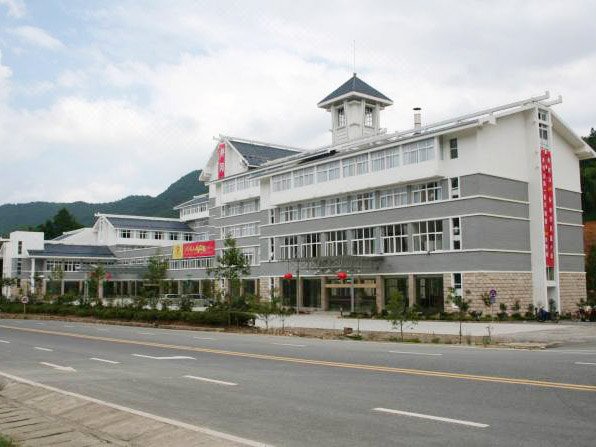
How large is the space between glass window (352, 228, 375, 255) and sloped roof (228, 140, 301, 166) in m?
22.8

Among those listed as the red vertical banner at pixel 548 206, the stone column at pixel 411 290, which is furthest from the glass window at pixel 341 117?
the stone column at pixel 411 290

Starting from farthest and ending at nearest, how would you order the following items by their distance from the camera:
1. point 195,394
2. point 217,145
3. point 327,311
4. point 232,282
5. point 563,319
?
1. point 217,145
2. point 327,311
3. point 563,319
4. point 232,282
5. point 195,394

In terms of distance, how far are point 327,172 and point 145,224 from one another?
5151cm

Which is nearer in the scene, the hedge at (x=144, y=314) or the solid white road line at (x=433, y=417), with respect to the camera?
the solid white road line at (x=433, y=417)

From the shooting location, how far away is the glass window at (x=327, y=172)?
166ft

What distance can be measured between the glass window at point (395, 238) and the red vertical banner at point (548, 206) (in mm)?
9572

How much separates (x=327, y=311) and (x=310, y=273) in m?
3.60

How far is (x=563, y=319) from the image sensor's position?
40.8 metres

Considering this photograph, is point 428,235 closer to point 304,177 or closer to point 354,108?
point 304,177

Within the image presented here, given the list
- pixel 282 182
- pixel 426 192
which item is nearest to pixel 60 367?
pixel 426 192

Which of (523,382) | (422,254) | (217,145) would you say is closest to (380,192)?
(422,254)

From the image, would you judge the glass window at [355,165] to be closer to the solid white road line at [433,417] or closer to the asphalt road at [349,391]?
the asphalt road at [349,391]

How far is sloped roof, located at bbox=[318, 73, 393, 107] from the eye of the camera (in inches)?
2365

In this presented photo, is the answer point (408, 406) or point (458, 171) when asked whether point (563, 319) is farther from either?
point (408, 406)
